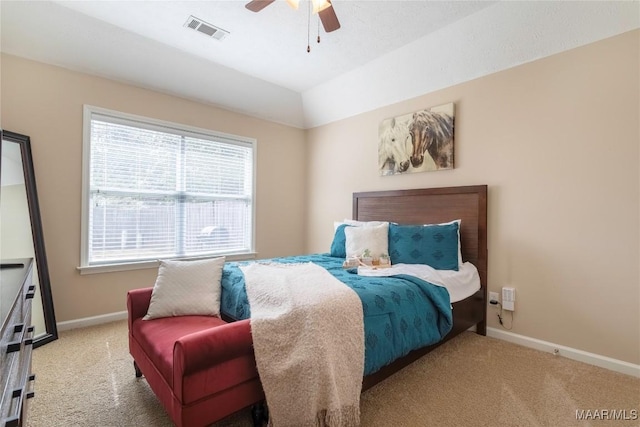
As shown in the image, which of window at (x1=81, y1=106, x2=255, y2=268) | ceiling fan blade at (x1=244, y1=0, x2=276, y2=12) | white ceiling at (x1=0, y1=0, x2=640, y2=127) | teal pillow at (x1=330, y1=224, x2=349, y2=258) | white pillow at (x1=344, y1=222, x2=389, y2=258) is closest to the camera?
ceiling fan blade at (x1=244, y1=0, x2=276, y2=12)

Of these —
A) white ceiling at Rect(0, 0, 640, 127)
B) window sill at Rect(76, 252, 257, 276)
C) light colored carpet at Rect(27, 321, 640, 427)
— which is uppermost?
white ceiling at Rect(0, 0, 640, 127)

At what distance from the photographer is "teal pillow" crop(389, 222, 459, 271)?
8.83 feet

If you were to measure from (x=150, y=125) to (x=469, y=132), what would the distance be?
332 cm

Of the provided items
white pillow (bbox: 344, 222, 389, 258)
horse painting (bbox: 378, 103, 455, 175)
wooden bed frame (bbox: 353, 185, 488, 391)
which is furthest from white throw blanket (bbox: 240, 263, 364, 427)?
horse painting (bbox: 378, 103, 455, 175)

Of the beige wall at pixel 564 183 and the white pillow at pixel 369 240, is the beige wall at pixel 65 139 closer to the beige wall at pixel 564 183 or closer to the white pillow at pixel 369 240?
the white pillow at pixel 369 240

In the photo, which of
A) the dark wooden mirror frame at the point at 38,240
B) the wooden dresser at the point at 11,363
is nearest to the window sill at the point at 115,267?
the dark wooden mirror frame at the point at 38,240

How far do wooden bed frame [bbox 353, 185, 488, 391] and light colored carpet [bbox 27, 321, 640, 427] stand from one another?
0.73 ft

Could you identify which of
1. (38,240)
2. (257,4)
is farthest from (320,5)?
(38,240)

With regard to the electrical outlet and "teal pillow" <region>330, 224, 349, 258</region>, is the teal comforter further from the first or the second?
"teal pillow" <region>330, 224, 349, 258</region>

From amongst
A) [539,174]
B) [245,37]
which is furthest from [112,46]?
[539,174]

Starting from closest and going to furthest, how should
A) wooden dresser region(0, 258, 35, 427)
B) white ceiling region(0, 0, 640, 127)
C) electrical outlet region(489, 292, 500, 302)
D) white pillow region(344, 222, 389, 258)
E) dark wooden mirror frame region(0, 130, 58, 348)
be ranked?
wooden dresser region(0, 258, 35, 427) → white ceiling region(0, 0, 640, 127) → dark wooden mirror frame region(0, 130, 58, 348) → electrical outlet region(489, 292, 500, 302) → white pillow region(344, 222, 389, 258)

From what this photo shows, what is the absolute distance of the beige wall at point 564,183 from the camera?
220 centimetres

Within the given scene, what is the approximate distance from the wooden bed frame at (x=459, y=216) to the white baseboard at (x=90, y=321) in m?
2.88

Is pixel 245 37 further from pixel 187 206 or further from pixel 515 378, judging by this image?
pixel 515 378
